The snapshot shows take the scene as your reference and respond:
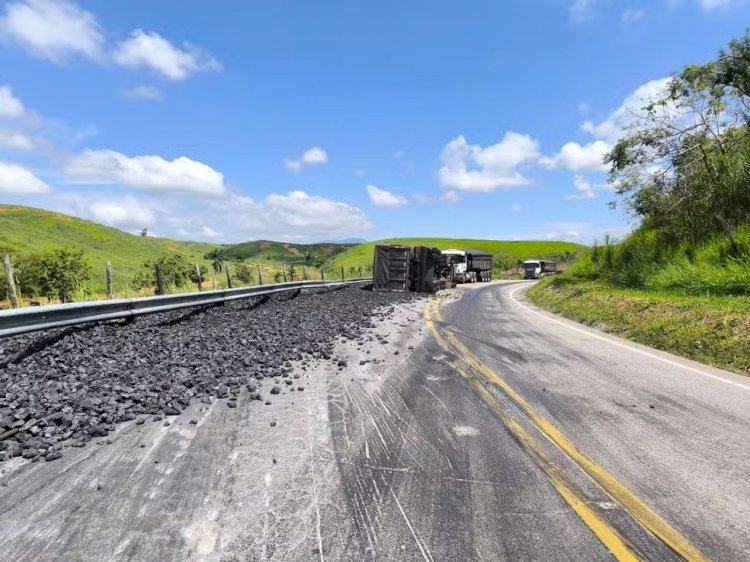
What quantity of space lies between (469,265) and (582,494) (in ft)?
169

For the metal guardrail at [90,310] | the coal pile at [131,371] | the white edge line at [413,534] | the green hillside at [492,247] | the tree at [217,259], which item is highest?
the green hillside at [492,247]

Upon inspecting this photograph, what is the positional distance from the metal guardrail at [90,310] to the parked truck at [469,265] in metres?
34.6

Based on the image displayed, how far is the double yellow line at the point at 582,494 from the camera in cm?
273

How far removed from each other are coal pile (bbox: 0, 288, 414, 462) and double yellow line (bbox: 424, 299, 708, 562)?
280 centimetres

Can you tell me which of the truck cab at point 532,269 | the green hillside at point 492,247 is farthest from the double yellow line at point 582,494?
the green hillside at point 492,247

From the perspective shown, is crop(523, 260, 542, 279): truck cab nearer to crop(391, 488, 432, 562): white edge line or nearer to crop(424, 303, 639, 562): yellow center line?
crop(424, 303, 639, 562): yellow center line

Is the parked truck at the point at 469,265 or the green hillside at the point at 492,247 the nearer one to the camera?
the parked truck at the point at 469,265

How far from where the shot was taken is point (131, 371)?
6055 mm

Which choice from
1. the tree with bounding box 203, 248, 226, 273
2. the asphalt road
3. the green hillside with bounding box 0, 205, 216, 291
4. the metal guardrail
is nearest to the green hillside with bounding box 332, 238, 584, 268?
the tree with bounding box 203, 248, 226, 273

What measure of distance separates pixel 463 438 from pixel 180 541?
2574 mm

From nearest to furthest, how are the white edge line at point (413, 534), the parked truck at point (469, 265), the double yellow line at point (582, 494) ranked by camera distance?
the white edge line at point (413, 534)
the double yellow line at point (582, 494)
the parked truck at point (469, 265)

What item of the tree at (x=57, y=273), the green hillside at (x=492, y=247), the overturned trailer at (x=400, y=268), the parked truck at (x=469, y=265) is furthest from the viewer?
the green hillside at (x=492, y=247)

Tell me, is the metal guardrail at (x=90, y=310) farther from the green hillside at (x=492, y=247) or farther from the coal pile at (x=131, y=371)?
the green hillside at (x=492, y=247)

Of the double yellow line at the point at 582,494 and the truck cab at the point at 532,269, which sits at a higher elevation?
the truck cab at the point at 532,269
